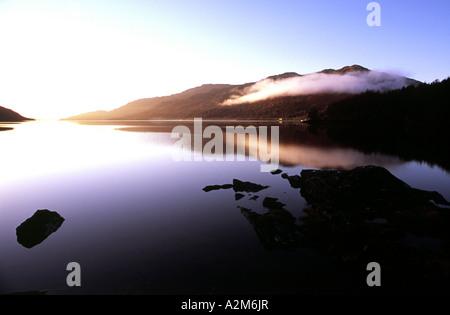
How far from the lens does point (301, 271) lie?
11.6 metres

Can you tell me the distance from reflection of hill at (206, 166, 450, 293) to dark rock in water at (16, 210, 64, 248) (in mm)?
14409

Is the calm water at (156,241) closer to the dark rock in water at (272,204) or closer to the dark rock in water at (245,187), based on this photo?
the dark rock in water at (272,204)

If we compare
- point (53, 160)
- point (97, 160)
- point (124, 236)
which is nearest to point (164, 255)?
point (124, 236)

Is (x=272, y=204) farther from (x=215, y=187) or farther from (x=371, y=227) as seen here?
(x=215, y=187)

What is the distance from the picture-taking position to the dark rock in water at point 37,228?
15312 mm

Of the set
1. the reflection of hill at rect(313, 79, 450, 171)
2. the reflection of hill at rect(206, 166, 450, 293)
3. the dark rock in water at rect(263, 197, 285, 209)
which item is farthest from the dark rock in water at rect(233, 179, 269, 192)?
the reflection of hill at rect(313, 79, 450, 171)

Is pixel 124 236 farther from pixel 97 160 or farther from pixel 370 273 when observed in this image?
pixel 97 160

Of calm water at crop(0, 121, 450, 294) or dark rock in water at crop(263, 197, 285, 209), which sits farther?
dark rock in water at crop(263, 197, 285, 209)

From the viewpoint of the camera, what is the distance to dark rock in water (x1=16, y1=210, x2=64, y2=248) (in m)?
15.3

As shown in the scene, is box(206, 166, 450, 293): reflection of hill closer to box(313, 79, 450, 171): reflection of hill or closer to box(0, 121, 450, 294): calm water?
box(0, 121, 450, 294): calm water

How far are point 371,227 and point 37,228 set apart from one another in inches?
905

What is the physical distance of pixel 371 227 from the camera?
14750 millimetres

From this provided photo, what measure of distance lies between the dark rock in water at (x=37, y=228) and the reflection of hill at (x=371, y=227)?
1441 cm
